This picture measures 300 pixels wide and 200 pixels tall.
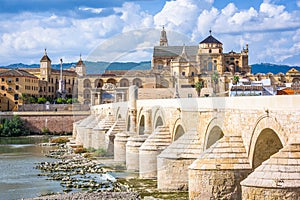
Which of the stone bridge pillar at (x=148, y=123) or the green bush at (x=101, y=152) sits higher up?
the stone bridge pillar at (x=148, y=123)

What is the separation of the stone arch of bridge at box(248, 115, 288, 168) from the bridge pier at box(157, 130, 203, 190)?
4.96 meters

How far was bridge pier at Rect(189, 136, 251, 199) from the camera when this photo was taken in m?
16.1

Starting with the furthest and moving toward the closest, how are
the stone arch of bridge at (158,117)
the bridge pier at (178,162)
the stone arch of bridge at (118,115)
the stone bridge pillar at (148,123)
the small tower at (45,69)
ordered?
1. the small tower at (45,69)
2. the stone arch of bridge at (118,115)
3. the stone bridge pillar at (148,123)
4. the stone arch of bridge at (158,117)
5. the bridge pier at (178,162)

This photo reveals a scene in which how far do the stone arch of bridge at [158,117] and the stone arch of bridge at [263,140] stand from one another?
12.2 meters

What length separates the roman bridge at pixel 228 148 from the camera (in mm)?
12555

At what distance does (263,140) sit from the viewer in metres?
15.2

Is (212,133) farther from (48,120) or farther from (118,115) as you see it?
(48,120)

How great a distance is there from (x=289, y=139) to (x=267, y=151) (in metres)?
2.65

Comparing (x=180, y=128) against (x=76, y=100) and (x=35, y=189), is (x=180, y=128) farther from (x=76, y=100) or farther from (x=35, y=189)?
(x=76, y=100)

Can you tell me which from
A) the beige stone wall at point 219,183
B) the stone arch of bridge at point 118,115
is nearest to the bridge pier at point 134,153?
the stone arch of bridge at point 118,115

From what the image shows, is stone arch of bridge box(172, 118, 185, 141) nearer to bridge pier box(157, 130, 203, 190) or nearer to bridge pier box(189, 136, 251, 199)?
bridge pier box(157, 130, 203, 190)

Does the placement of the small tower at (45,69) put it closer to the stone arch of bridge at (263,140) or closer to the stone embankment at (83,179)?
the stone embankment at (83,179)

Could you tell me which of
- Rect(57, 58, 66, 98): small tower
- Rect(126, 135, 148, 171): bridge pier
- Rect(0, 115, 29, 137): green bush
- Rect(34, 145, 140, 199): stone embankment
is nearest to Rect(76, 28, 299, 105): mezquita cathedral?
Rect(126, 135, 148, 171): bridge pier

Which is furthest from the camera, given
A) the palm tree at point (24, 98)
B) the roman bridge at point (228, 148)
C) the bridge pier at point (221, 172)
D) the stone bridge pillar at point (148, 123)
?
the palm tree at point (24, 98)
